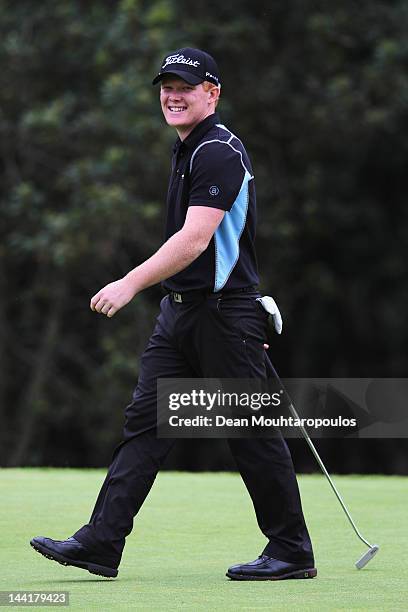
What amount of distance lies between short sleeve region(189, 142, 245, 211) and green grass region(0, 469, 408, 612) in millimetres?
1375

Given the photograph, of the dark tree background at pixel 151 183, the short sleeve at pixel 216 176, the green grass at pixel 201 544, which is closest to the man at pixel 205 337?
the short sleeve at pixel 216 176

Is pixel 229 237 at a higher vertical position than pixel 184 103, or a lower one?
lower

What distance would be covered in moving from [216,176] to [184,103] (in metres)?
0.35

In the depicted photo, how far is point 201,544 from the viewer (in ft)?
20.0

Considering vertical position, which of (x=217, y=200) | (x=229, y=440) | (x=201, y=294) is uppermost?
(x=217, y=200)

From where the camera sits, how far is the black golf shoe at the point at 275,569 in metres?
5.23

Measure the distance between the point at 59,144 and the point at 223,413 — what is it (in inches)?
507

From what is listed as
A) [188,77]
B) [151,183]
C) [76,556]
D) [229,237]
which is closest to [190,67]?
[188,77]

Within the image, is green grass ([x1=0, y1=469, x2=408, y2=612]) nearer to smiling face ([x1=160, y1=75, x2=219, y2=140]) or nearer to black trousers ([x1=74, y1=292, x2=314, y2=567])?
black trousers ([x1=74, y1=292, x2=314, y2=567])

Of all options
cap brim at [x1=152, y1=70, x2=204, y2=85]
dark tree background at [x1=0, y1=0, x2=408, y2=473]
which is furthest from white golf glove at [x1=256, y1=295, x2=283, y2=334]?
dark tree background at [x1=0, y1=0, x2=408, y2=473]

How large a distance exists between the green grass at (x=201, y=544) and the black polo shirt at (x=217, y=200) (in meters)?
1.11

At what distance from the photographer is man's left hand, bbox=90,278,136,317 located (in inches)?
194

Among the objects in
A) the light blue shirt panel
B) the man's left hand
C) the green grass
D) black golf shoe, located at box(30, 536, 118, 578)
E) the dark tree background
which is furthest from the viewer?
the dark tree background

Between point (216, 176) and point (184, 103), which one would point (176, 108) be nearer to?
point (184, 103)
